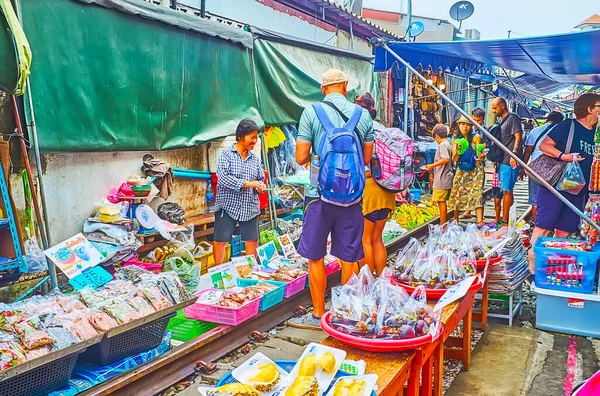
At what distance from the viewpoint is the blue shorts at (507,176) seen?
30.4ft

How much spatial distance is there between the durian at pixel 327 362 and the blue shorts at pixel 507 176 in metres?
7.61

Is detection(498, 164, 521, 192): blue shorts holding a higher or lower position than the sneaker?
higher

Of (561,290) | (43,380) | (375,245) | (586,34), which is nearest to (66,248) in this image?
(43,380)

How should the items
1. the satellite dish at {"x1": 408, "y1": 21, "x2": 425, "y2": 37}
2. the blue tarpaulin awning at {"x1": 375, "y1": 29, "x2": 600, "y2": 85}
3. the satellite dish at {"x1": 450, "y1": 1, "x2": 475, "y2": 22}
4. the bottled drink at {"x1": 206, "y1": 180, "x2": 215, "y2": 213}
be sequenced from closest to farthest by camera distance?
1. the blue tarpaulin awning at {"x1": 375, "y1": 29, "x2": 600, "y2": 85}
2. the bottled drink at {"x1": 206, "y1": 180, "x2": 215, "y2": 213}
3. the satellite dish at {"x1": 408, "y1": 21, "x2": 425, "y2": 37}
4. the satellite dish at {"x1": 450, "y1": 1, "x2": 475, "y2": 22}

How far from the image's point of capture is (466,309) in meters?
4.23

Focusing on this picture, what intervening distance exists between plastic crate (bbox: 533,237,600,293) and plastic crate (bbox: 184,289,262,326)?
291 cm

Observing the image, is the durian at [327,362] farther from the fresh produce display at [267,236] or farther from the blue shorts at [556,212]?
the fresh produce display at [267,236]

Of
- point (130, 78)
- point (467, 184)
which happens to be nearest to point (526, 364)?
point (130, 78)

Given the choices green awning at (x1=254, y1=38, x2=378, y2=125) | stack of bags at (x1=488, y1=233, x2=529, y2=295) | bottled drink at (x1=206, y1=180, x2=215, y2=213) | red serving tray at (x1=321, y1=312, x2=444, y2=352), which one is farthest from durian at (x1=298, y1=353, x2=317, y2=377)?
green awning at (x1=254, y1=38, x2=378, y2=125)

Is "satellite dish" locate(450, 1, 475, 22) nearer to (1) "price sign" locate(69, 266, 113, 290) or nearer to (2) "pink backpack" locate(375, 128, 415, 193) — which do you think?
(2) "pink backpack" locate(375, 128, 415, 193)

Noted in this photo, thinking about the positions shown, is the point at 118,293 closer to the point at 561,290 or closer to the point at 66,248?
the point at 66,248

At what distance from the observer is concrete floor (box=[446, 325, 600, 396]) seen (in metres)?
4.28

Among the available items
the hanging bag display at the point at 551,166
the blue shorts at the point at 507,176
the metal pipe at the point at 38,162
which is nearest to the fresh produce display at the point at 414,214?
the blue shorts at the point at 507,176

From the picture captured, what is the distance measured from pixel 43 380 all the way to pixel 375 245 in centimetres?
375
